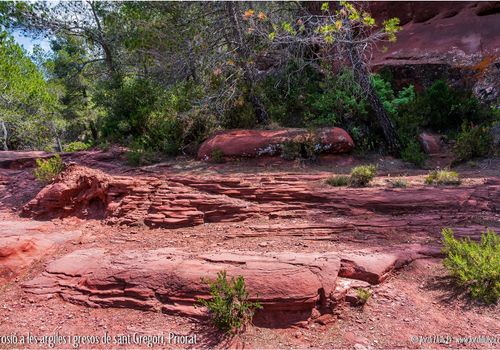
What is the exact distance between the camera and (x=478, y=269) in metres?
3.79

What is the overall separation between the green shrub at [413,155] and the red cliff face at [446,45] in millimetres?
3077

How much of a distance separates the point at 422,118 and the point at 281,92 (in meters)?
3.94

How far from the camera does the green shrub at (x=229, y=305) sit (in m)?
3.41

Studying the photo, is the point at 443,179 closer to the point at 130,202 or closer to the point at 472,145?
the point at 472,145

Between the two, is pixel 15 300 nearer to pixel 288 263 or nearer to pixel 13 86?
pixel 288 263

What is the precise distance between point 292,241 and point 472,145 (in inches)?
211

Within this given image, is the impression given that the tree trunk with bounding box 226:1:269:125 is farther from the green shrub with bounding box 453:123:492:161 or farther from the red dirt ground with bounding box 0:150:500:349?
the green shrub with bounding box 453:123:492:161

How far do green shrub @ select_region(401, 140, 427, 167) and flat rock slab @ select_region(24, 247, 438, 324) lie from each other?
3958 millimetres

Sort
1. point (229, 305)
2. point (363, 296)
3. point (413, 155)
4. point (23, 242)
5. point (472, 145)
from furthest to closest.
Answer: point (413, 155) < point (472, 145) < point (23, 242) < point (363, 296) < point (229, 305)

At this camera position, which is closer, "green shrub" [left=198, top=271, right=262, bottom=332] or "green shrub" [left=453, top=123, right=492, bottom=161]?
"green shrub" [left=198, top=271, right=262, bottom=332]

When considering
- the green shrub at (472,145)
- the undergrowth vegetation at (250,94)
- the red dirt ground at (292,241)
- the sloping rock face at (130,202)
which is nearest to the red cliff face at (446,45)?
the undergrowth vegetation at (250,94)

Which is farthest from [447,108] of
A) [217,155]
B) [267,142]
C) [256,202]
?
[256,202]

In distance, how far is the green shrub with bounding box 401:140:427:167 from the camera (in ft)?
26.2

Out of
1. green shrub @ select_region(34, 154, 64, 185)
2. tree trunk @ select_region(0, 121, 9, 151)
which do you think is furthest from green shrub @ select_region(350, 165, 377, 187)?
tree trunk @ select_region(0, 121, 9, 151)
